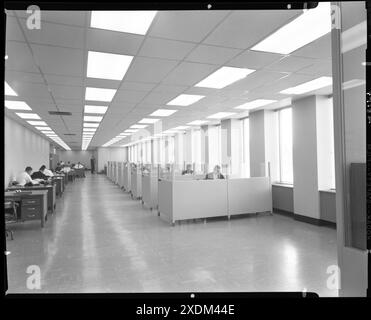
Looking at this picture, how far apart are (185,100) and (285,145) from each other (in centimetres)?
284

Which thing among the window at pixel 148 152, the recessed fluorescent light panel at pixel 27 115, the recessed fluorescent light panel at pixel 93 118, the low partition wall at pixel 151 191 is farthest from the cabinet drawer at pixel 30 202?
the window at pixel 148 152

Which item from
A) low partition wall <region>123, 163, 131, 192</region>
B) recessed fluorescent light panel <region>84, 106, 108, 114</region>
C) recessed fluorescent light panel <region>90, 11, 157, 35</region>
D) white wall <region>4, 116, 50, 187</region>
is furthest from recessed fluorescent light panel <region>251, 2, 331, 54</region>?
low partition wall <region>123, 163, 131, 192</region>

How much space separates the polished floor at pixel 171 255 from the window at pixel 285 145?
1433 mm

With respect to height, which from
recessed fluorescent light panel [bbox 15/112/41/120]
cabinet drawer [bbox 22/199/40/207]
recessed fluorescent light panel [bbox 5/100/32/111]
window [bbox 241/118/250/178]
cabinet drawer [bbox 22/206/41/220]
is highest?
recessed fluorescent light panel [bbox 15/112/41/120]

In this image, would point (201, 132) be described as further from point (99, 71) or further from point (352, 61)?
point (352, 61)

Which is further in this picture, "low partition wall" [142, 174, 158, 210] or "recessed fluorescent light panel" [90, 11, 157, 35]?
"low partition wall" [142, 174, 158, 210]

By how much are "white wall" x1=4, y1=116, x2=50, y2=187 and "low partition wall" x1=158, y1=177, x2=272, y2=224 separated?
352 cm

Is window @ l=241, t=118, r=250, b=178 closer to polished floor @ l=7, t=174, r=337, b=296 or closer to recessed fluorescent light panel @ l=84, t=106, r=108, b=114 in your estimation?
polished floor @ l=7, t=174, r=337, b=296

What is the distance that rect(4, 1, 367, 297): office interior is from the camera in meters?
1.48

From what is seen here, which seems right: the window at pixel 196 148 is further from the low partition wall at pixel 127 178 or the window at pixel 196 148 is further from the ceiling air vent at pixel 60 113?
the ceiling air vent at pixel 60 113

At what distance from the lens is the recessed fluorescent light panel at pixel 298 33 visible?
2.10 m

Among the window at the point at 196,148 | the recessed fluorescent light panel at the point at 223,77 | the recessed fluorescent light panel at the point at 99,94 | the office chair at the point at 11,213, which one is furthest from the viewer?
the window at the point at 196,148

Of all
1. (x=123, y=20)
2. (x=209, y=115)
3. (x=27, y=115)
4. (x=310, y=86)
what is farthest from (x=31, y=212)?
(x=310, y=86)
